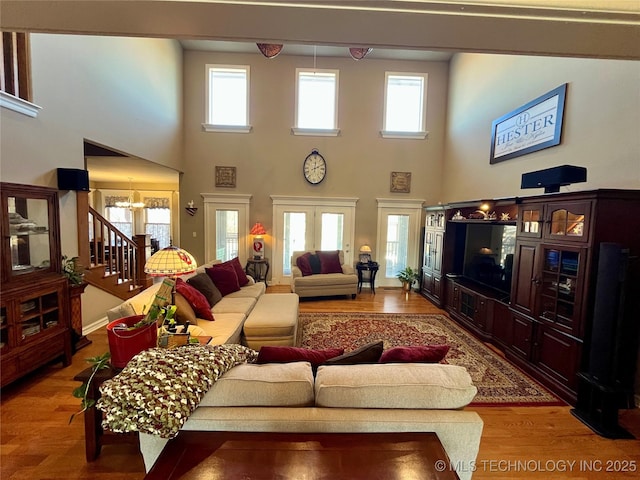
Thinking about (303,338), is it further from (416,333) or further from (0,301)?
(0,301)

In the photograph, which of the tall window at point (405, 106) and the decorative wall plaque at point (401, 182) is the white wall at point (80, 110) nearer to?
the tall window at point (405, 106)

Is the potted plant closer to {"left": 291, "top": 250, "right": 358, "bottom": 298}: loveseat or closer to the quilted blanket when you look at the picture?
{"left": 291, "top": 250, "right": 358, "bottom": 298}: loveseat

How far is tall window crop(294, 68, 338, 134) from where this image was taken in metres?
6.45

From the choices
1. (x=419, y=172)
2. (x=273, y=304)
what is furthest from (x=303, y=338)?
(x=419, y=172)

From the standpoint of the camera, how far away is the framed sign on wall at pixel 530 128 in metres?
3.54

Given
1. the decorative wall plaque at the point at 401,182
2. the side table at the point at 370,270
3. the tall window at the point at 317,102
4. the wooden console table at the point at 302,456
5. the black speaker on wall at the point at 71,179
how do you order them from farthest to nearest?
1. the decorative wall plaque at the point at 401,182
2. the tall window at the point at 317,102
3. the side table at the point at 370,270
4. the black speaker on wall at the point at 71,179
5. the wooden console table at the point at 302,456

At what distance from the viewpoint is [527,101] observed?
13.3 feet

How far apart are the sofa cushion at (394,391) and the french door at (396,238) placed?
18.1ft

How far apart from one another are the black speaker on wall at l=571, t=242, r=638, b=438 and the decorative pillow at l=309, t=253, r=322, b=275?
4.12 m

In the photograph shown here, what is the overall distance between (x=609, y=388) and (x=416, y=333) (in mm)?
2045

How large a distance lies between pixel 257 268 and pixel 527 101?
5.52 m

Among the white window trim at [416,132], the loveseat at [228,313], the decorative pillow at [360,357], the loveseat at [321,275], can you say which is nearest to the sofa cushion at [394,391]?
the decorative pillow at [360,357]

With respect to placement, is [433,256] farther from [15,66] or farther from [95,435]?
[15,66]

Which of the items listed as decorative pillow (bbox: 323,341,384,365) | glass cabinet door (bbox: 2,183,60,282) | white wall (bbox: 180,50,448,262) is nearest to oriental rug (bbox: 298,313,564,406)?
decorative pillow (bbox: 323,341,384,365)
